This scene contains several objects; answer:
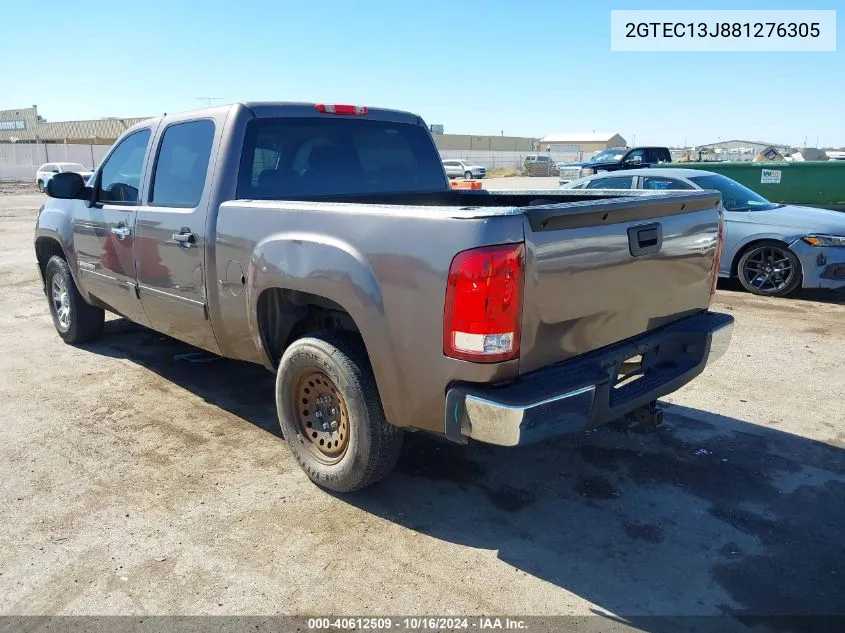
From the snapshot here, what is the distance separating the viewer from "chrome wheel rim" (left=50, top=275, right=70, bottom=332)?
6.15m

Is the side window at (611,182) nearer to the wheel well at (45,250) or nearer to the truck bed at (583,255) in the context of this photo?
the truck bed at (583,255)

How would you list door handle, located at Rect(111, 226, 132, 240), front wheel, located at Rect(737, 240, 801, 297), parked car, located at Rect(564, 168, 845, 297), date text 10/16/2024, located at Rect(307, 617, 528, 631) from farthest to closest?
front wheel, located at Rect(737, 240, 801, 297) → parked car, located at Rect(564, 168, 845, 297) → door handle, located at Rect(111, 226, 132, 240) → date text 10/16/2024, located at Rect(307, 617, 528, 631)

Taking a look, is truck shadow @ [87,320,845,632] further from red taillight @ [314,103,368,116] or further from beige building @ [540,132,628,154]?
beige building @ [540,132,628,154]

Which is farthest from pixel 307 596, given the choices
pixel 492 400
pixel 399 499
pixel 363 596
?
pixel 492 400

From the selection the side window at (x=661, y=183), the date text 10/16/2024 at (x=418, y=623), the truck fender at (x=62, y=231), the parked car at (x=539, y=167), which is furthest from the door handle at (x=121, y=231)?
the parked car at (x=539, y=167)

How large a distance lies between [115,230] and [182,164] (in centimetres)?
93

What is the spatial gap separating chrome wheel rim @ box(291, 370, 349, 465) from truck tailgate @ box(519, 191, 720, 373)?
43.5 inches

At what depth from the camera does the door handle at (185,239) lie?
3.95m

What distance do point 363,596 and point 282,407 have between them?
123cm

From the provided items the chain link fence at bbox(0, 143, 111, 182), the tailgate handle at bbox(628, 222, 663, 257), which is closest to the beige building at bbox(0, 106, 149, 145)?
the chain link fence at bbox(0, 143, 111, 182)

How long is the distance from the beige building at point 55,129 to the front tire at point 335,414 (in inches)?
2567

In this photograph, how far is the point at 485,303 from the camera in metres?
2.57

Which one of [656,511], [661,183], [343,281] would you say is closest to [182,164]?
[343,281]

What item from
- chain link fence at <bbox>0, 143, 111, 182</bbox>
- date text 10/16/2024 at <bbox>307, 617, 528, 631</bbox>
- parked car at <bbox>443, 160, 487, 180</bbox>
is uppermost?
chain link fence at <bbox>0, 143, 111, 182</bbox>
